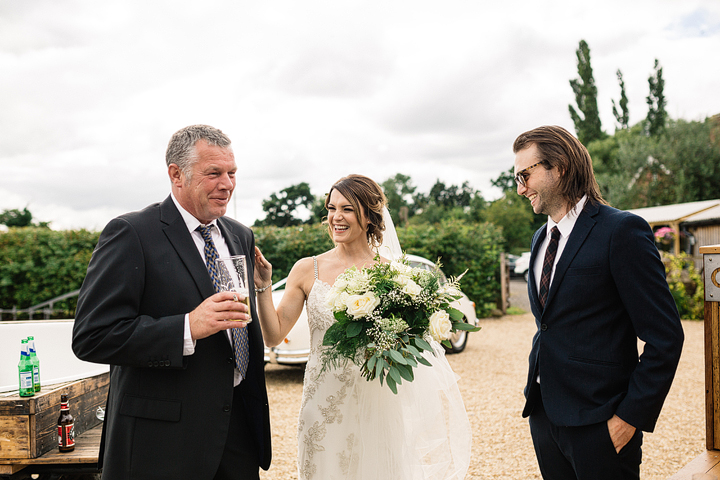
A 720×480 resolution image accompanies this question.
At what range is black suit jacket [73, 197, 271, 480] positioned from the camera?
183 centimetres

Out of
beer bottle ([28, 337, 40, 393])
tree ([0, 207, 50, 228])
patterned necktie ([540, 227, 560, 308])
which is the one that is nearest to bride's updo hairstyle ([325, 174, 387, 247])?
patterned necktie ([540, 227, 560, 308])

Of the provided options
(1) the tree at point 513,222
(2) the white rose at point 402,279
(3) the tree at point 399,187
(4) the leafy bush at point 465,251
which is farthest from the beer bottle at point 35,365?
(3) the tree at point 399,187

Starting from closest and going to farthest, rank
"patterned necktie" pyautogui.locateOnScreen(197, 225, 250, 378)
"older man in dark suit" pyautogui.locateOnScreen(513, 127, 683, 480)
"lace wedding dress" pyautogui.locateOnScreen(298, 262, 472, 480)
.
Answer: "older man in dark suit" pyautogui.locateOnScreen(513, 127, 683, 480) < "patterned necktie" pyautogui.locateOnScreen(197, 225, 250, 378) < "lace wedding dress" pyautogui.locateOnScreen(298, 262, 472, 480)

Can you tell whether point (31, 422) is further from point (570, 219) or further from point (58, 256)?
point (58, 256)

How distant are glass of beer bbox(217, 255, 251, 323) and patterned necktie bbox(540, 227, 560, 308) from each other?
150cm

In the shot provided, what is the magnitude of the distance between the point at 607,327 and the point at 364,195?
173 centimetres

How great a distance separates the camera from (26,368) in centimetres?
302

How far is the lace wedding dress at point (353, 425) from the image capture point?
2848 millimetres

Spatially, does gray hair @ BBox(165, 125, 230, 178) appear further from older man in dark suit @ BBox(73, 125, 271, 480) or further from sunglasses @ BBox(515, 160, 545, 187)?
sunglasses @ BBox(515, 160, 545, 187)

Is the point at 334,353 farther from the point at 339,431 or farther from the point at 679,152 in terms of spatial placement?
the point at 679,152

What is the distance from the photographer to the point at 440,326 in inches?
92.7

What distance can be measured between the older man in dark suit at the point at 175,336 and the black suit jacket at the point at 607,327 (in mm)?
1497

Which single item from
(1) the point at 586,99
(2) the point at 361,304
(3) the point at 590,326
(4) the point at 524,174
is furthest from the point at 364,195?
(1) the point at 586,99

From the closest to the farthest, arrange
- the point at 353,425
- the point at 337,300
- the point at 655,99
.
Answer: the point at 337,300, the point at 353,425, the point at 655,99
